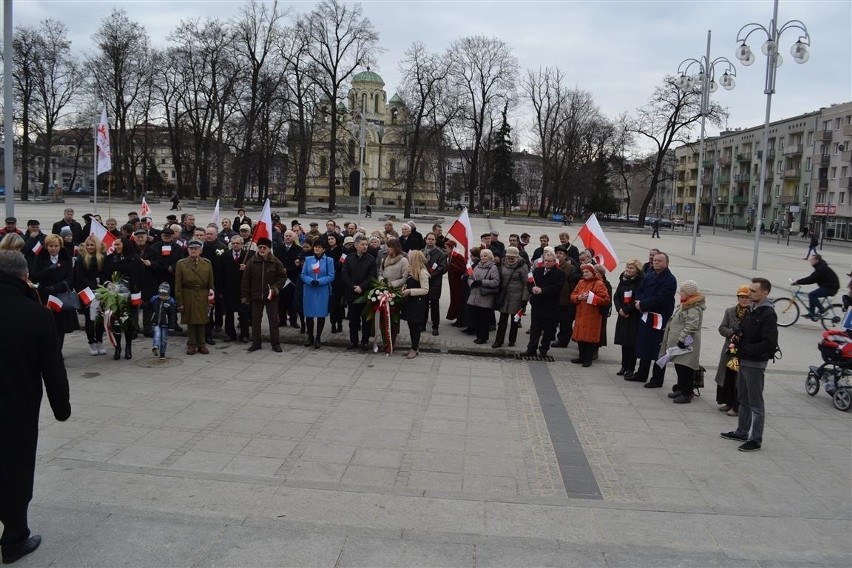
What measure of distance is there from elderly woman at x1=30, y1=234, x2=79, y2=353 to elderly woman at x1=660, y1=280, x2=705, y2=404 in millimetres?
8278

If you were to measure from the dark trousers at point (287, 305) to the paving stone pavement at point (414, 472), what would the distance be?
246cm

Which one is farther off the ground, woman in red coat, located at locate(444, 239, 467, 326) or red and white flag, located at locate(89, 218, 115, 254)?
red and white flag, located at locate(89, 218, 115, 254)

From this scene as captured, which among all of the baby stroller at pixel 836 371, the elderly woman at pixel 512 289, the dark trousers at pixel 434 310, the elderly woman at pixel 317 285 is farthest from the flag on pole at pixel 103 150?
the baby stroller at pixel 836 371

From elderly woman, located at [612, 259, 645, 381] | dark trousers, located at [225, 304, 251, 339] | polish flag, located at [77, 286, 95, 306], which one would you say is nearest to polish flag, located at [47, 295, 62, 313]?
polish flag, located at [77, 286, 95, 306]

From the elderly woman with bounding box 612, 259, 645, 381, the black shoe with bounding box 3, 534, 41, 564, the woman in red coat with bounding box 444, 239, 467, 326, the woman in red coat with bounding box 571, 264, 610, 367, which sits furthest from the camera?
the woman in red coat with bounding box 444, 239, 467, 326

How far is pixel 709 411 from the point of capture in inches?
332

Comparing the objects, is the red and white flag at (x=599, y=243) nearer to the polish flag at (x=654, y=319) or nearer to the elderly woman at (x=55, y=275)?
the polish flag at (x=654, y=319)

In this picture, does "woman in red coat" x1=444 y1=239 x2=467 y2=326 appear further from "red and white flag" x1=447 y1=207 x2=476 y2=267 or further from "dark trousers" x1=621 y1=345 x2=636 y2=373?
"dark trousers" x1=621 y1=345 x2=636 y2=373

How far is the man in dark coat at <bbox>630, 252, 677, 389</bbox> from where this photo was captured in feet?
29.9

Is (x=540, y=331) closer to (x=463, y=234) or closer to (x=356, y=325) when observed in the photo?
(x=463, y=234)

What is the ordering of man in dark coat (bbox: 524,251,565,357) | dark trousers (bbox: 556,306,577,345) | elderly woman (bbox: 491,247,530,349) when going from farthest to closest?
dark trousers (bbox: 556,306,577,345) < elderly woman (bbox: 491,247,530,349) < man in dark coat (bbox: 524,251,565,357)

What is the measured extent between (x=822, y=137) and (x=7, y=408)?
87209 millimetres

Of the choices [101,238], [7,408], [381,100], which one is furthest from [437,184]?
[7,408]

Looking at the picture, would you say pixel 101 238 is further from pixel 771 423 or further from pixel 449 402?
pixel 771 423
